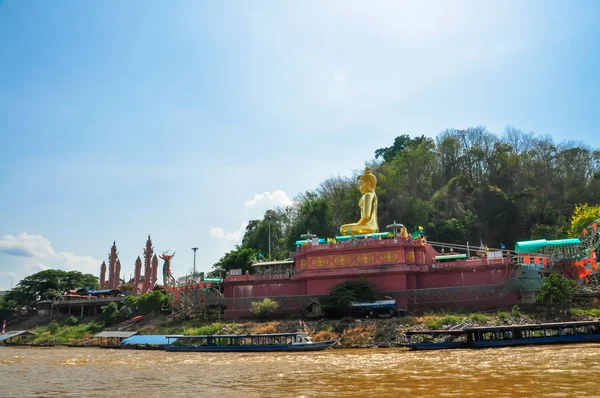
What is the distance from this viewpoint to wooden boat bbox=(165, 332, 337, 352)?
3017cm

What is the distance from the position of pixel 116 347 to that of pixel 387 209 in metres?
38.2

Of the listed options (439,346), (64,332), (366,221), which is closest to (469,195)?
(366,221)

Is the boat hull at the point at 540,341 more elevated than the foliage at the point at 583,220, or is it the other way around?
the foliage at the point at 583,220

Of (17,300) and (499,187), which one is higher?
(499,187)

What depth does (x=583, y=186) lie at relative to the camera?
64.0m

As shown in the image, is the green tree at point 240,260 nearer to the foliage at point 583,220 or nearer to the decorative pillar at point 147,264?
the decorative pillar at point 147,264

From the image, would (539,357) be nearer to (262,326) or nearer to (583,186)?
(262,326)

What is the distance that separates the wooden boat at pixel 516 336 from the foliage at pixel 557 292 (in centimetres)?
396

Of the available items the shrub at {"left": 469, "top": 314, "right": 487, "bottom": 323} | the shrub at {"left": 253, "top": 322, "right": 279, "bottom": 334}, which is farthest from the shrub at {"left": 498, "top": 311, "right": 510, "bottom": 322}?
the shrub at {"left": 253, "top": 322, "right": 279, "bottom": 334}

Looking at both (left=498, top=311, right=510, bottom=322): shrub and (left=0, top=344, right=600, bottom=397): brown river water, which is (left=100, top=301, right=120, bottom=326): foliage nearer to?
(left=0, top=344, right=600, bottom=397): brown river water

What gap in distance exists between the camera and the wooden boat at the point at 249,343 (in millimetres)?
30172

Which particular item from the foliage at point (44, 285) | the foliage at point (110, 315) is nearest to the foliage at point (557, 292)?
the foliage at point (110, 315)

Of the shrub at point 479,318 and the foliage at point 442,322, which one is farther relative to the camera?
the shrub at point 479,318

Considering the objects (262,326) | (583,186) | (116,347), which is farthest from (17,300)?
(583,186)
